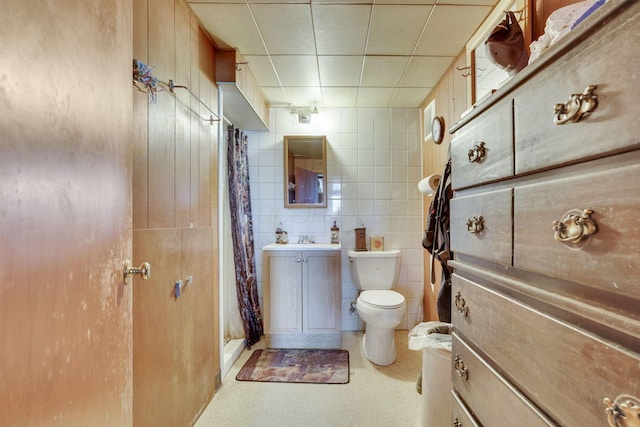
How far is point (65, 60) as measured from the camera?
550 millimetres

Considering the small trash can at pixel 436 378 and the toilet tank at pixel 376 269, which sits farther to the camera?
the toilet tank at pixel 376 269

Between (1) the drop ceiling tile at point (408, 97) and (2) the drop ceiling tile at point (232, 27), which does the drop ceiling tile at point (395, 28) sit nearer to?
(1) the drop ceiling tile at point (408, 97)

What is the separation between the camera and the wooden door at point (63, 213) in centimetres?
44

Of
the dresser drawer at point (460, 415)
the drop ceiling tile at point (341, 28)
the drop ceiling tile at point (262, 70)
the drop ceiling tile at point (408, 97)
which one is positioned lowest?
the dresser drawer at point (460, 415)

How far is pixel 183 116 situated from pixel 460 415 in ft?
5.60

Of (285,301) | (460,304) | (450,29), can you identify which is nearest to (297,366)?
(285,301)

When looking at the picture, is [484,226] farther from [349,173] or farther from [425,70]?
[349,173]

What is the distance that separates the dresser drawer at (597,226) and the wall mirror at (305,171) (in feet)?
7.25

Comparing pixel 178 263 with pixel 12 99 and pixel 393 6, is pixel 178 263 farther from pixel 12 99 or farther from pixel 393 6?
pixel 393 6

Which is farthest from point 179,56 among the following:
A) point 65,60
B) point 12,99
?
point 12,99

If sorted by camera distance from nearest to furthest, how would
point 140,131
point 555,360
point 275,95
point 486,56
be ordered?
point 555,360, point 140,131, point 486,56, point 275,95

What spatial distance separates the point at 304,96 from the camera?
8.18 ft

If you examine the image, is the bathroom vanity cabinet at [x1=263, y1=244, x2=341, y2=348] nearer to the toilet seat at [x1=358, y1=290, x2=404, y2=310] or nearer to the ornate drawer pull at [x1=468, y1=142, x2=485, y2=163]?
the toilet seat at [x1=358, y1=290, x2=404, y2=310]

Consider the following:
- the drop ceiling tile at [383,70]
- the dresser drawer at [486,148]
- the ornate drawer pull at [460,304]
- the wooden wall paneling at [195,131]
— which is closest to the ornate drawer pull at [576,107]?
the dresser drawer at [486,148]
